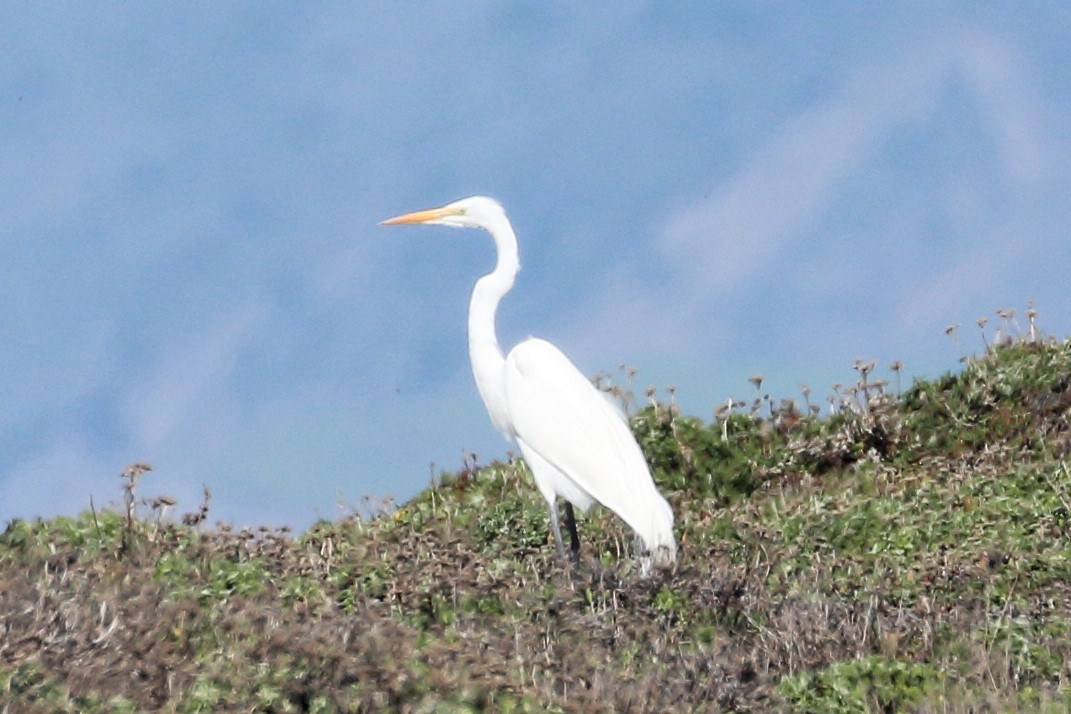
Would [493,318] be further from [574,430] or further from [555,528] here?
[555,528]

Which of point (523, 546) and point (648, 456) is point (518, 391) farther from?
point (648, 456)

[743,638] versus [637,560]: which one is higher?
[637,560]

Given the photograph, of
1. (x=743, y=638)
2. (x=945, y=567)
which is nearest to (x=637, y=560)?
(x=743, y=638)

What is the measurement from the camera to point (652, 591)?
923cm

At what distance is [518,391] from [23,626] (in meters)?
5.39

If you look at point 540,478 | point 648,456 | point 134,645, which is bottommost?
point 134,645

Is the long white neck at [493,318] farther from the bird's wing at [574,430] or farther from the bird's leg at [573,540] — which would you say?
the bird's leg at [573,540]

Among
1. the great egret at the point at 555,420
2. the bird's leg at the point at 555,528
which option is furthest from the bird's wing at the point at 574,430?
the bird's leg at the point at 555,528

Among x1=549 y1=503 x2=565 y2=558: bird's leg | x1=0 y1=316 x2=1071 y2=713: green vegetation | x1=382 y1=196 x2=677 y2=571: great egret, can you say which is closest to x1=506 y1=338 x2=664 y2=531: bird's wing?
x1=382 y1=196 x2=677 y2=571: great egret

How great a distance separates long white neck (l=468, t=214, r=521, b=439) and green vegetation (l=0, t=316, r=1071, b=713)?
0.87 m

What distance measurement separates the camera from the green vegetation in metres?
6.41

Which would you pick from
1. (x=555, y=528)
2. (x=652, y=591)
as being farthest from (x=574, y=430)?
(x=652, y=591)

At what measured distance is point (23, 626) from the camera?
671cm

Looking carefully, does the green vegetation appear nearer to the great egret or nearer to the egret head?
the great egret
